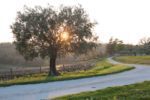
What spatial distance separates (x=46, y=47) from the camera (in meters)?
47.4

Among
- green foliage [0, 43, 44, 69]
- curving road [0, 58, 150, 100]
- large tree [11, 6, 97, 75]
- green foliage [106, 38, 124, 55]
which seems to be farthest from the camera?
green foliage [106, 38, 124, 55]

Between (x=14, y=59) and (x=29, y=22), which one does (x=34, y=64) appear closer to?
(x=14, y=59)

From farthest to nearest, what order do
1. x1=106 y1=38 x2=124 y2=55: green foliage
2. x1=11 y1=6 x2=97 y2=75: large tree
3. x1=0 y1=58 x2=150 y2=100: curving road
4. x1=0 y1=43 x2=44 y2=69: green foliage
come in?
x1=106 y1=38 x2=124 y2=55: green foliage
x1=0 y1=43 x2=44 y2=69: green foliage
x1=11 y1=6 x2=97 y2=75: large tree
x1=0 y1=58 x2=150 y2=100: curving road

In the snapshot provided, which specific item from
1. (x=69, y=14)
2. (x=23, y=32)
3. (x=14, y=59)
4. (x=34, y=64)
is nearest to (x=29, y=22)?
(x=23, y=32)

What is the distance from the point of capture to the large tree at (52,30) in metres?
46.6

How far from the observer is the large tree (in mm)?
46562

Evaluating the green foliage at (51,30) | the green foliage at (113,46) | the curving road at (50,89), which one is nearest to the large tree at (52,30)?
the green foliage at (51,30)

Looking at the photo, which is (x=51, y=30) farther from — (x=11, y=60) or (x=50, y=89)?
(x=11, y=60)

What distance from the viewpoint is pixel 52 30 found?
46.7m

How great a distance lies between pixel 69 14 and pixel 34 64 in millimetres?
52309

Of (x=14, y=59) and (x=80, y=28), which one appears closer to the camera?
(x=80, y=28)

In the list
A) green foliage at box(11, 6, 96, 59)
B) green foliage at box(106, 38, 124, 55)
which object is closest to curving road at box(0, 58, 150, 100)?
green foliage at box(11, 6, 96, 59)

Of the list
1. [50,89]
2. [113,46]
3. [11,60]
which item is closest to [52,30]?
[50,89]

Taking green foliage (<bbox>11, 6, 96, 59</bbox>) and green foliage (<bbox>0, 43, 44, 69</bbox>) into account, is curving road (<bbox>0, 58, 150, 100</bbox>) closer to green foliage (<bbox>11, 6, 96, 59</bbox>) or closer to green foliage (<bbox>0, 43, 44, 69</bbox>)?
green foliage (<bbox>11, 6, 96, 59</bbox>)
